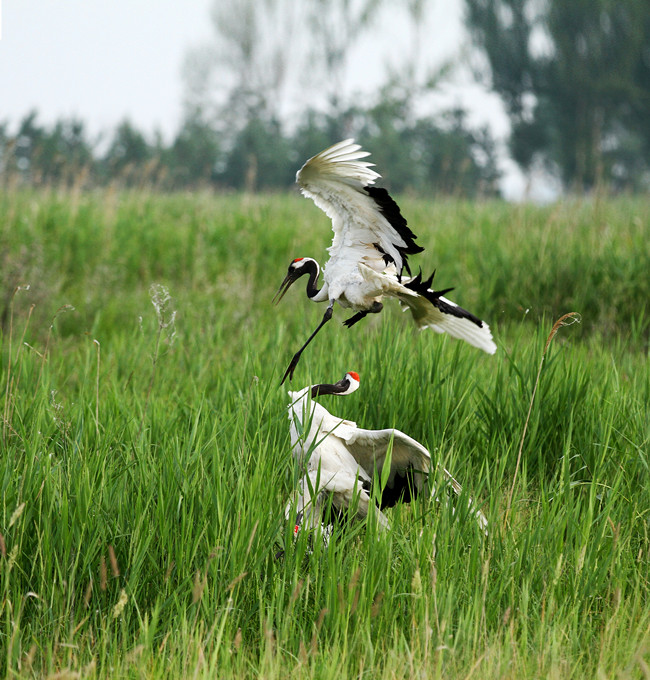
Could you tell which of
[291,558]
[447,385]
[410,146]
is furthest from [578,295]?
[410,146]

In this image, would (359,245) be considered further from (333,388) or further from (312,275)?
(333,388)

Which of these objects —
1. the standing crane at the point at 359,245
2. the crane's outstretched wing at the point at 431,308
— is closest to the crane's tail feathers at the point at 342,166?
the standing crane at the point at 359,245

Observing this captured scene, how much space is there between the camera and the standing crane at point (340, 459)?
6.84ft

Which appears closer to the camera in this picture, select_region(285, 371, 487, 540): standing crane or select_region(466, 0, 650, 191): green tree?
select_region(285, 371, 487, 540): standing crane

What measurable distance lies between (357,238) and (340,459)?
30.8 inches

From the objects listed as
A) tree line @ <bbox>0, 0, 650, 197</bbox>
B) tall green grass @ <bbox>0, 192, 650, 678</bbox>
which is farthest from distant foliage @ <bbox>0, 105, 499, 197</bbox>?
tall green grass @ <bbox>0, 192, 650, 678</bbox>

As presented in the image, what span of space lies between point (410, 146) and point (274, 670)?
2946 centimetres

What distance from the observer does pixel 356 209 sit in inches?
73.4

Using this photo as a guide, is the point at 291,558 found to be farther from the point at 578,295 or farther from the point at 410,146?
the point at 410,146

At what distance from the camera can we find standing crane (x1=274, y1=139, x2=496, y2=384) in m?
1.76

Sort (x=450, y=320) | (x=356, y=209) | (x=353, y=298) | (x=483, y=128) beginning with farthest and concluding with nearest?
(x=483, y=128), (x=450, y=320), (x=356, y=209), (x=353, y=298)

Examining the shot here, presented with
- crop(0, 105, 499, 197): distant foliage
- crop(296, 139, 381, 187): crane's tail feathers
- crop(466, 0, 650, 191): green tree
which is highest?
crop(466, 0, 650, 191): green tree

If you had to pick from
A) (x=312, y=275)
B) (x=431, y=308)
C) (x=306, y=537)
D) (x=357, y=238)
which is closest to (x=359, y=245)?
(x=357, y=238)

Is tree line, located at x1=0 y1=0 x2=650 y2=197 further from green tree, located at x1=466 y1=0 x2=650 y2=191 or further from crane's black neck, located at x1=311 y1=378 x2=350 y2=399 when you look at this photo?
crane's black neck, located at x1=311 y1=378 x2=350 y2=399
